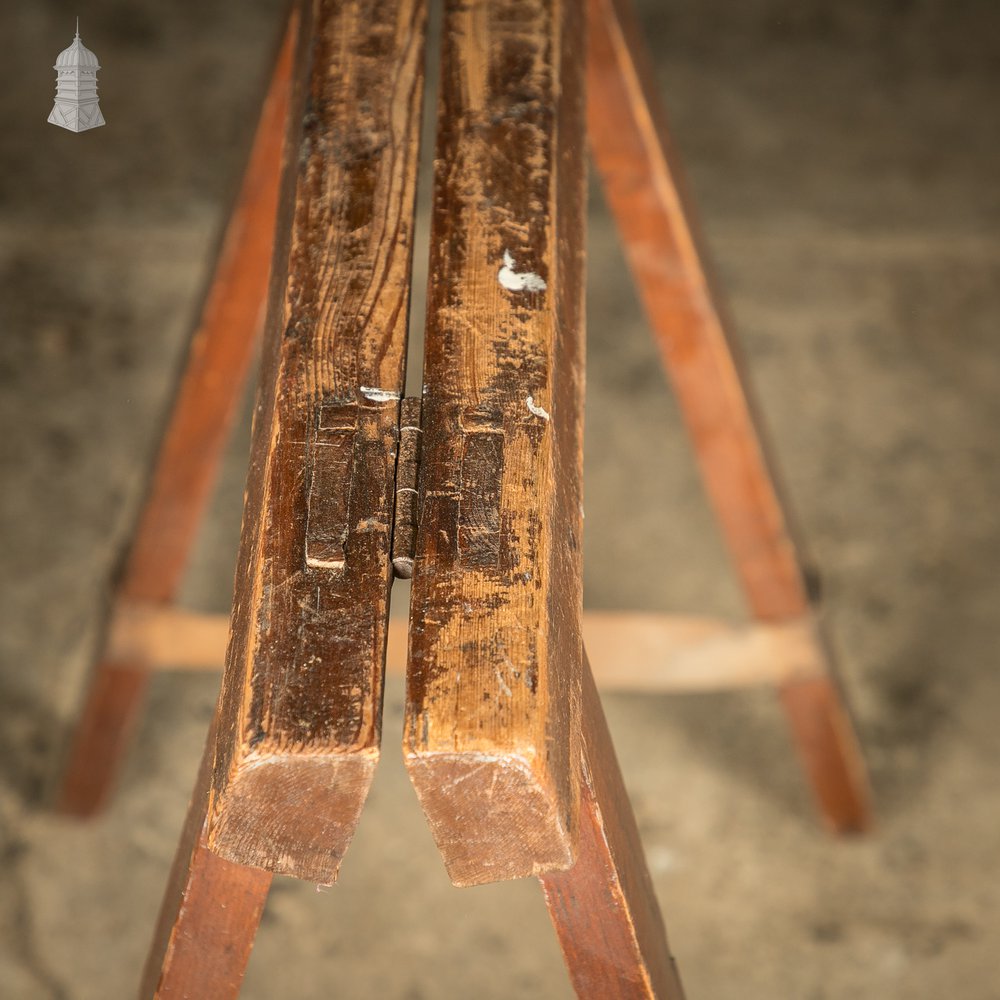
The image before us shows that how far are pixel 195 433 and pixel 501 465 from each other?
3.84 feet

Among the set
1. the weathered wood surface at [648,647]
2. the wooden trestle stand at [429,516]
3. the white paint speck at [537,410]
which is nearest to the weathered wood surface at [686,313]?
the weathered wood surface at [648,647]

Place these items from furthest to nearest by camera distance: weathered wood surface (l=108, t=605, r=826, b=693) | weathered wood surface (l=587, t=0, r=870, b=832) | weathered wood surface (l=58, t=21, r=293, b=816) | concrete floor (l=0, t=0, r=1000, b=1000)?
concrete floor (l=0, t=0, r=1000, b=1000), weathered wood surface (l=108, t=605, r=826, b=693), weathered wood surface (l=58, t=21, r=293, b=816), weathered wood surface (l=587, t=0, r=870, b=832)

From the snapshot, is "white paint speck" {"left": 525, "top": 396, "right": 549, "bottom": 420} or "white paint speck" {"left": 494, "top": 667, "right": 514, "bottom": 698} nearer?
"white paint speck" {"left": 494, "top": 667, "right": 514, "bottom": 698}

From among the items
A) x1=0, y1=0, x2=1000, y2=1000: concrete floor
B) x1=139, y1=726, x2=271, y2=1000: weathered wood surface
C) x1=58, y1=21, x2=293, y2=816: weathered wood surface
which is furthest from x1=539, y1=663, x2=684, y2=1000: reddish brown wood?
x1=0, y1=0, x2=1000, y2=1000: concrete floor

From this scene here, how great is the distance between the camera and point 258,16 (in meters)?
4.09

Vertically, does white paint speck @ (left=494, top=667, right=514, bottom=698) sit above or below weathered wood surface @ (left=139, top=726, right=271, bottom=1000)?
above

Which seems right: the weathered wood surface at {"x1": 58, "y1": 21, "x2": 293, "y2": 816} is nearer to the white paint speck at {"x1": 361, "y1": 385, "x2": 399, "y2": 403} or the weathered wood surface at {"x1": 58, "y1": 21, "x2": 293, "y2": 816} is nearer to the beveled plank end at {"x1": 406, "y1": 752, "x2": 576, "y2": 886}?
the white paint speck at {"x1": 361, "y1": 385, "x2": 399, "y2": 403}

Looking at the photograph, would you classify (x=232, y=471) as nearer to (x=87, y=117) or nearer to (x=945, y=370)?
(x=87, y=117)

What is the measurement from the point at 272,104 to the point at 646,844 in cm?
160

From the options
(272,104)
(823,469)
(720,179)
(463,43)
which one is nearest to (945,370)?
(823,469)

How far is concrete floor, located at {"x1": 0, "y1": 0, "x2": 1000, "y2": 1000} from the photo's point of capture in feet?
8.10

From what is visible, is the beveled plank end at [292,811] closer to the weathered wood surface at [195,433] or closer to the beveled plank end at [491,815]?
the beveled plank end at [491,815]

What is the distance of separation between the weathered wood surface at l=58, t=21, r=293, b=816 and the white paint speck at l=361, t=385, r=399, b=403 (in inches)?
33.1

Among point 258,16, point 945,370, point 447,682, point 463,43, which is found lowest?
point 945,370
